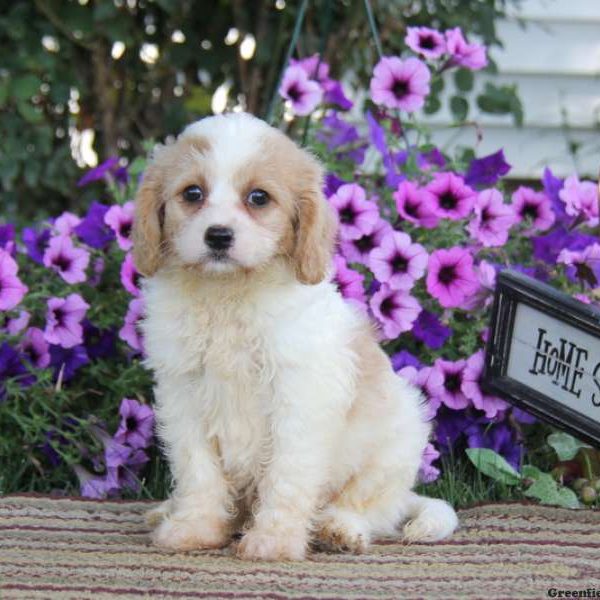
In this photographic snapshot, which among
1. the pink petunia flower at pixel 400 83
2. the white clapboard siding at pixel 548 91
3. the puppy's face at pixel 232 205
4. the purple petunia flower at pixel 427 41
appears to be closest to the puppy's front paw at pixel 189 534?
the puppy's face at pixel 232 205

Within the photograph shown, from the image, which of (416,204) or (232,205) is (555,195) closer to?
(416,204)

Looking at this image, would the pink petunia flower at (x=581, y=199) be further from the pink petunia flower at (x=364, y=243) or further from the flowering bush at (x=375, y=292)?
the pink petunia flower at (x=364, y=243)

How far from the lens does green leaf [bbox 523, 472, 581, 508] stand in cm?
389

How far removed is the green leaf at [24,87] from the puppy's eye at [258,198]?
103 inches

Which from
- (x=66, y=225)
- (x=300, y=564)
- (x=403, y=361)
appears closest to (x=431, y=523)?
(x=300, y=564)

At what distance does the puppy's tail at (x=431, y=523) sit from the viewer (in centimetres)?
350

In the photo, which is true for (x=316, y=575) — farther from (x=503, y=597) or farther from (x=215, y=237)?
(x=215, y=237)

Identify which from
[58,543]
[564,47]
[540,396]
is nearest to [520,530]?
[540,396]

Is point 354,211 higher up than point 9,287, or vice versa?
point 354,211

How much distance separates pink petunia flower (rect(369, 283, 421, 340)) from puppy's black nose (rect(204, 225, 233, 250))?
3.74 ft

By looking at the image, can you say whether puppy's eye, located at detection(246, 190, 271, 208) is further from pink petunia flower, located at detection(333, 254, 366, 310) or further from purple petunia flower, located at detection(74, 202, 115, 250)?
purple petunia flower, located at detection(74, 202, 115, 250)

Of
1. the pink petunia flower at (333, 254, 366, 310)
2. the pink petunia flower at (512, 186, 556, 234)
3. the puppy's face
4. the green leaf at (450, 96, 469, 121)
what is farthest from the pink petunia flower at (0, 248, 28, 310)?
the green leaf at (450, 96, 469, 121)

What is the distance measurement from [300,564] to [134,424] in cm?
107

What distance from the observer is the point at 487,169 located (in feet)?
15.1
